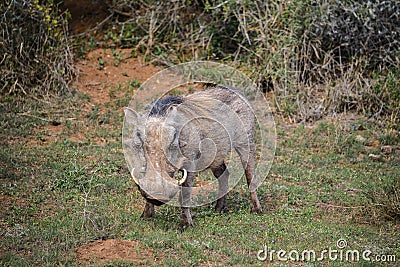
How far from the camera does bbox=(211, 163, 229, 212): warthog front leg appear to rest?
22.1 feet

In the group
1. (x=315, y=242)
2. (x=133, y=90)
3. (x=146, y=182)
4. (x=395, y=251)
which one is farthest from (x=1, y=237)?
(x=133, y=90)

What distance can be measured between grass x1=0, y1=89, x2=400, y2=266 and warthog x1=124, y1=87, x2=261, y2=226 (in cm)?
39

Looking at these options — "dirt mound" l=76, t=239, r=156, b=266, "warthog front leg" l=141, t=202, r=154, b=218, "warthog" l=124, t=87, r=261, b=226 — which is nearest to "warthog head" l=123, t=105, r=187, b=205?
"warthog" l=124, t=87, r=261, b=226

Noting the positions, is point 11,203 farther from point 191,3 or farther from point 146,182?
point 191,3

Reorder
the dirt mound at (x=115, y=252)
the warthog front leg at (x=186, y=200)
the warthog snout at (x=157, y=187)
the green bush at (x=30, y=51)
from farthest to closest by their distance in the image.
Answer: the green bush at (x=30, y=51), the warthog front leg at (x=186, y=200), the warthog snout at (x=157, y=187), the dirt mound at (x=115, y=252)

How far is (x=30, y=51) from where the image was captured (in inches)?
398

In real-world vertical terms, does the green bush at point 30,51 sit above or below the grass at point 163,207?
above

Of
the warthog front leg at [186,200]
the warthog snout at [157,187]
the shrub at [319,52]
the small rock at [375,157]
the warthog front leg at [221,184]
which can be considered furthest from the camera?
the shrub at [319,52]

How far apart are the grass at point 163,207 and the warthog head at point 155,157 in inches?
19.3

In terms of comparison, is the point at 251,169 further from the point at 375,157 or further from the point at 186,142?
the point at 375,157

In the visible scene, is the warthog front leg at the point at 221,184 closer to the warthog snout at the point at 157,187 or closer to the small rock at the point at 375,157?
the warthog snout at the point at 157,187

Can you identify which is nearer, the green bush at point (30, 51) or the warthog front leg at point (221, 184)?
the warthog front leg at point (221, 184)

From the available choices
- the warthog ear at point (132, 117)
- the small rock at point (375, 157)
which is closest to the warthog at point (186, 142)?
the warthog ear at point (132, 117)

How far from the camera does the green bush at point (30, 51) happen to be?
988cm
